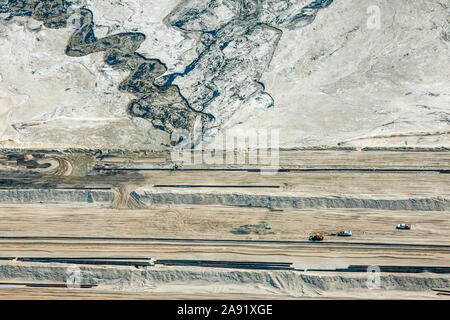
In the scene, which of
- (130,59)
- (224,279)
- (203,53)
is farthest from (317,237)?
(130,59)

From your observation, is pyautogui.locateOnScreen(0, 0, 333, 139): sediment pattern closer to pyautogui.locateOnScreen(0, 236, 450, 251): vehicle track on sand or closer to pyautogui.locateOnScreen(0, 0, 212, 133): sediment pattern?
pyautogui.locateOnScreen(0, 0, 212, 133): sediment pattern

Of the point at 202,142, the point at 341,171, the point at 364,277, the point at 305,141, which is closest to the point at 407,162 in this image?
the point at 341,171

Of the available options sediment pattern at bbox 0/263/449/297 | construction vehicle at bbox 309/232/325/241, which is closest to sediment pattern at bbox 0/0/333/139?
construction vehicle at bbox 309/232/325/241

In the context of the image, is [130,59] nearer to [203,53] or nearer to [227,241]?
[203,53]

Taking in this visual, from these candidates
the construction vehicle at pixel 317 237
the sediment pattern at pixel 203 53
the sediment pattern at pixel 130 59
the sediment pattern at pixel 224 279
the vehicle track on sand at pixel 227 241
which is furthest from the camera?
the sediment pattern at pixel 203 53

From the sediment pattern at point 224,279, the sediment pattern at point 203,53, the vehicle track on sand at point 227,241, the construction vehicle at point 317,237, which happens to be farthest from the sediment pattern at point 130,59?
the construction vehicle at point 317,237

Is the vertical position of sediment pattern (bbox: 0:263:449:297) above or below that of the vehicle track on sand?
below

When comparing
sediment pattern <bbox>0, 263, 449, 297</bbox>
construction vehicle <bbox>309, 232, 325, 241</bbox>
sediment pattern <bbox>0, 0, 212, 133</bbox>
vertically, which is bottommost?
sediment pattern <bbox>0, 263, 449, 297</bbox>

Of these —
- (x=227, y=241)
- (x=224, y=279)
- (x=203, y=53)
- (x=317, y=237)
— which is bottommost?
(x=224, y=279)

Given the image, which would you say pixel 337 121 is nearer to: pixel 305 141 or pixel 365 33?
pixel 305 141

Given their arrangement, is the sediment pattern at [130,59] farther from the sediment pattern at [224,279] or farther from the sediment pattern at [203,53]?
the sediment pattern at [224,279]

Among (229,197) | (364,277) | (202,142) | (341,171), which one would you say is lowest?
(364,277)
